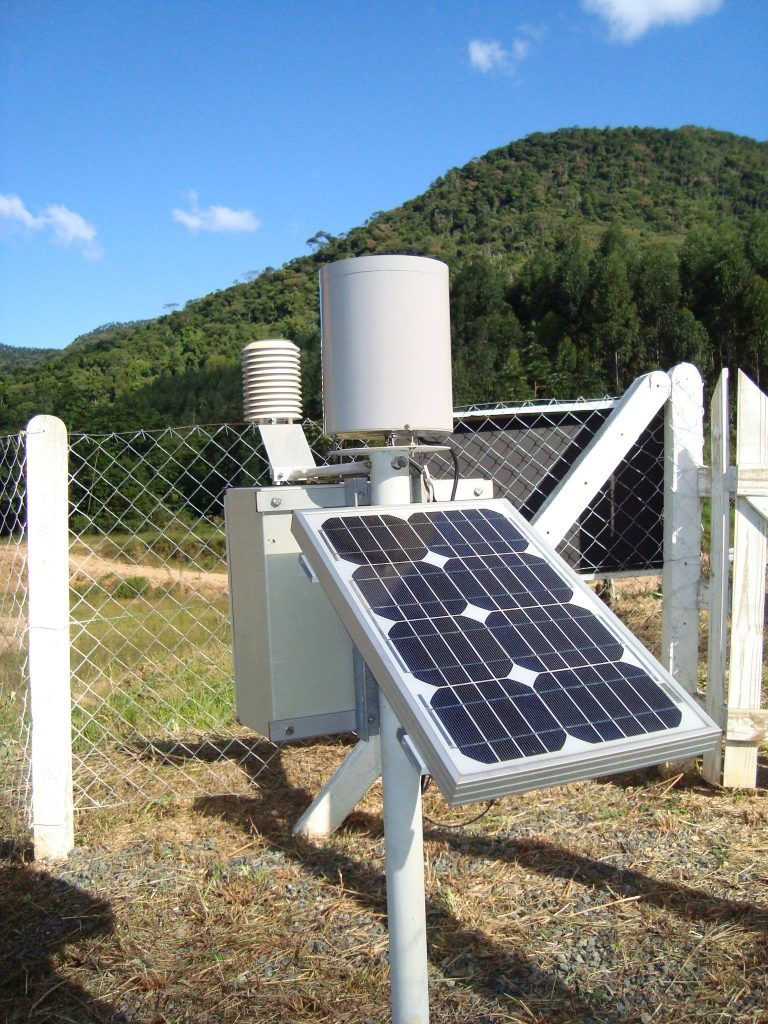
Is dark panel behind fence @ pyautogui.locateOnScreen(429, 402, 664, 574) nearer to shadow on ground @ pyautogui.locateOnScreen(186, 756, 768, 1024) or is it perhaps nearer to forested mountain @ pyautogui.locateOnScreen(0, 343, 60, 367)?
shadow on ground @ pyautogui.locateOnScreen(186, 756, 768, 1024)

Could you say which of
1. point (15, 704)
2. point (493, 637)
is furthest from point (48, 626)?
point (493, 637)

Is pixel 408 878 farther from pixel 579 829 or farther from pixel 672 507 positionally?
pixel 672 507

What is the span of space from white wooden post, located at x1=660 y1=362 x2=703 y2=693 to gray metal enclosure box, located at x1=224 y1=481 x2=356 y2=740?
6.00ft

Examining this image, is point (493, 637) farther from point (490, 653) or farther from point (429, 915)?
point (429, 915)

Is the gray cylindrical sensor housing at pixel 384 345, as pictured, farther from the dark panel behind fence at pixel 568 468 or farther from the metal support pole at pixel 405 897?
the dark panel behind fence at pixel 568 468

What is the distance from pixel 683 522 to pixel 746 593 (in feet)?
1.41

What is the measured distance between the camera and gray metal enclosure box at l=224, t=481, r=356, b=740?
8.71 feet

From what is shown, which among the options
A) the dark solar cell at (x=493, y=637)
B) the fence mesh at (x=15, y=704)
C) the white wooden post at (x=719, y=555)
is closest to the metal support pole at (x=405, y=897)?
the dark solar cell at (x=493, y=637)

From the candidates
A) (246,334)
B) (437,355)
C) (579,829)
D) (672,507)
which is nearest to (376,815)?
(579,829)

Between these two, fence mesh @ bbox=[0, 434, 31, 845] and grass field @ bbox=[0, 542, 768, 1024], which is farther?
fence mesh @ bbox=[0, 434, 31, 845]

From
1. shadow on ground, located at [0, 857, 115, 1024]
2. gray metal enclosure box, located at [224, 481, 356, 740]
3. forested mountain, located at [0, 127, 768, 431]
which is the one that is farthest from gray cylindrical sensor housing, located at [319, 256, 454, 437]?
forested mountain, located at [0, 127, 768, 431]

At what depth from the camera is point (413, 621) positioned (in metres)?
1.81

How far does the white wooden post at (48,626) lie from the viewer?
10.3ft

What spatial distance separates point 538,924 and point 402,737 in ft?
4.72
